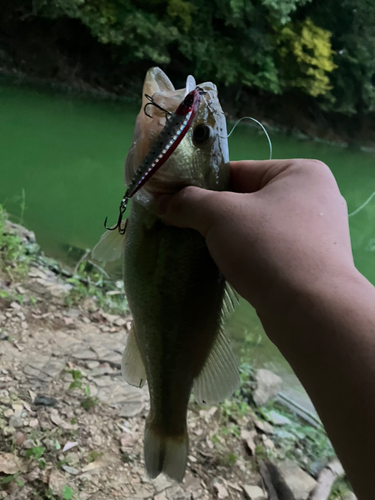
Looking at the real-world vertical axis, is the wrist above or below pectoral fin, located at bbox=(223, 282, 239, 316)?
above

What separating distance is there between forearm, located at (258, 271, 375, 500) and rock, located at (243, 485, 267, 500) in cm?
185

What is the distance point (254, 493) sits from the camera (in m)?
2.36

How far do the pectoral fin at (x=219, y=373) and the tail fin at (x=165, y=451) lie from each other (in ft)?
0.77

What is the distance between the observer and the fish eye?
4.10ft

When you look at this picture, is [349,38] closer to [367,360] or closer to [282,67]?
[282,67]

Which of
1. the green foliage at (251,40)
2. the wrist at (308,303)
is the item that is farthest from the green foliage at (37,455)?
the green foliage at (251,40)

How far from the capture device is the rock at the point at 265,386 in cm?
315

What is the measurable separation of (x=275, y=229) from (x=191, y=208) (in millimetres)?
244

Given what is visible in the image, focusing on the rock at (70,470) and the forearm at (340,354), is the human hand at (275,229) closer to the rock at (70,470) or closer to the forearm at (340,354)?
the forearm at (340,354)

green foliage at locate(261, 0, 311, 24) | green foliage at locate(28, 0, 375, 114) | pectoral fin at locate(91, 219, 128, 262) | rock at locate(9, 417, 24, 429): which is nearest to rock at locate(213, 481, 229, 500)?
rock at locate(9, 417, 24, 429)

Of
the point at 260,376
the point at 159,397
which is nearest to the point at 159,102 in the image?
the point at 159,397

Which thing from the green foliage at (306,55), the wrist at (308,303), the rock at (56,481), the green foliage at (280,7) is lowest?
the rock at (56,481)

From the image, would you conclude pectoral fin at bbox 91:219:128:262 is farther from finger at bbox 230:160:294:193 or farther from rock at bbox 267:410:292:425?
rock at bbox 267:410:292:425

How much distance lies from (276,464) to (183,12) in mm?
13469
